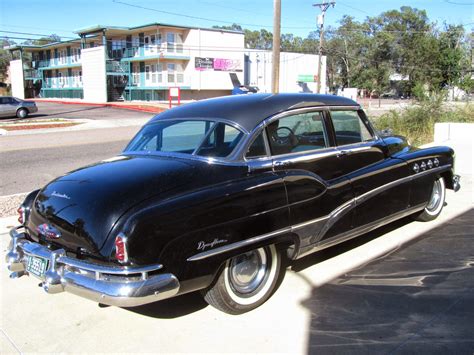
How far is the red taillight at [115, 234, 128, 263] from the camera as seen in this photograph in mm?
2891

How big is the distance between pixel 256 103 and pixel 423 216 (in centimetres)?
300

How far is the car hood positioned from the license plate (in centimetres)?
16

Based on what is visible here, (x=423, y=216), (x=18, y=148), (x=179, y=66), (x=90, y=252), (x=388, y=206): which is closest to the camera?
(x=90, y=252)

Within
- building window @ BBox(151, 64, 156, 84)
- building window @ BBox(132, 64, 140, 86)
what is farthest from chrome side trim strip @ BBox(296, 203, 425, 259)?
building window @ BBox(132, 64, 140, 86)

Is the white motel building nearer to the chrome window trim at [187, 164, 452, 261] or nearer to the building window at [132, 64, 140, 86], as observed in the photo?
the building window at [132, 64, 140, 86]

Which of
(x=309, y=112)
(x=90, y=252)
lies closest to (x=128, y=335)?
(x=90, y=252)

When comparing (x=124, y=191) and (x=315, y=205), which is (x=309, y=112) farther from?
(x=124, y=191)

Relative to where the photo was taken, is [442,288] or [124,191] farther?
[442,288]

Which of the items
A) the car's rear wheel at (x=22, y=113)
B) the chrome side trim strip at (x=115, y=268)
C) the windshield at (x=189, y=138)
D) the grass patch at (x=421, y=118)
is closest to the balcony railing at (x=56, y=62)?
the car's rear wheel at (x=22, y=113)

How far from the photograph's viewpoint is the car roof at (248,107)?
3.94 meters

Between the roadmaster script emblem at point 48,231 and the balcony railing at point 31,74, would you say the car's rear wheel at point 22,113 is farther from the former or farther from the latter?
the balcony railing at point 31,74

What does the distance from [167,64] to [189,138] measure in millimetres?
43802

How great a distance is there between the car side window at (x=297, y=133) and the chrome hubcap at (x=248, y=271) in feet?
2.92

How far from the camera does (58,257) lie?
324 cm
